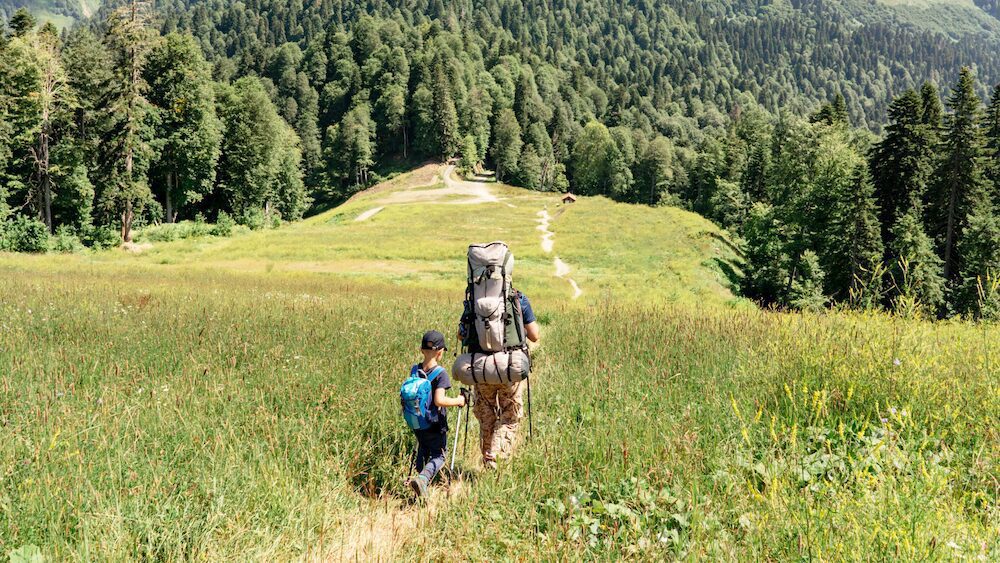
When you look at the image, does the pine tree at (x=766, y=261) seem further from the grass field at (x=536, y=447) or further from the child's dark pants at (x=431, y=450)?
the child's dark pants at (x=431, y=450)

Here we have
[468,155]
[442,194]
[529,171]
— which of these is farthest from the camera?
[468,155]

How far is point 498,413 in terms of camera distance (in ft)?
16.9

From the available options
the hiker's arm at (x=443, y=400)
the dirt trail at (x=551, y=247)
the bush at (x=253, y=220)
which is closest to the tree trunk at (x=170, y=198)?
the bush at (x=253, y=220)

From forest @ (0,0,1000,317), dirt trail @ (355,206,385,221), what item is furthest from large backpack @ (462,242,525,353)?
dirt trail @ (355,206,385,221)

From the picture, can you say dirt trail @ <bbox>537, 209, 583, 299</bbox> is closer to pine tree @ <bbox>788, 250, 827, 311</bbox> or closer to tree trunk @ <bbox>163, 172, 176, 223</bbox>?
pine tree @ <bbox>788, 250, 827, 311</bbox>

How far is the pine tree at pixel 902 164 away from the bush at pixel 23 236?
183 feet

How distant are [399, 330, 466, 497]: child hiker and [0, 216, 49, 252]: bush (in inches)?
1555

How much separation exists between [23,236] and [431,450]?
40838 mm

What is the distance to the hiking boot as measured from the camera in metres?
4.16

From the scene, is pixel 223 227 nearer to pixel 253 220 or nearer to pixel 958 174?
pixel 253 220

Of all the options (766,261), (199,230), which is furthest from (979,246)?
(199,230)

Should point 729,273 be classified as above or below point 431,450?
below

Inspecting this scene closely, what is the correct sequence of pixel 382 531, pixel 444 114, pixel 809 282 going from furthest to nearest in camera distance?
1. pixel 444 114
2. pixel 809 282
3. pixel 382 531

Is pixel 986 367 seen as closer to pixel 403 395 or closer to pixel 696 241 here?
pixel 403 395
